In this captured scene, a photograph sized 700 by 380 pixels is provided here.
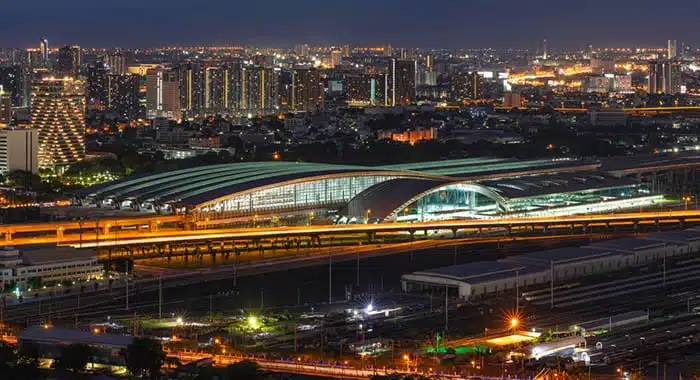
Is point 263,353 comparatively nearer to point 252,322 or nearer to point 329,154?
point 252,322

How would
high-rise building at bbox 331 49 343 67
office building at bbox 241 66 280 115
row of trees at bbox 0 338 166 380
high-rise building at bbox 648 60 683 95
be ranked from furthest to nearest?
1. high-rise building at bbox 331 49 343 67
2. high-rise building at bbox 648 60 683 95
3. office building at bbox 241 66 280 115
4. row of trees at bbox 0 338 166 380

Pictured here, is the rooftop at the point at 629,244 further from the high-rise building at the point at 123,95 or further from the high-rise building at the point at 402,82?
the high-rise building at the point at 402,82

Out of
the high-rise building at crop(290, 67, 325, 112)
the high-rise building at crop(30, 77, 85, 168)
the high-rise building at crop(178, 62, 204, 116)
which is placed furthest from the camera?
the high-rise building at crop(290, 67, 325, 112)

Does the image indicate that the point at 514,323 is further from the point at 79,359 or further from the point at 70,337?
the point at 79,359

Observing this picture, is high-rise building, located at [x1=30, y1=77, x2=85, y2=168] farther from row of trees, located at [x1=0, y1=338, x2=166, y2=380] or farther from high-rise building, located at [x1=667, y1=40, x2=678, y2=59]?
high-rise building, located at [x1=667, y1=40, x2=678, y2=59]

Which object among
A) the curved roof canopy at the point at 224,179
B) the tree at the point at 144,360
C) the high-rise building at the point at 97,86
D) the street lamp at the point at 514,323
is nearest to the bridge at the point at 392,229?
the curved roof canopy at the point at 224,179

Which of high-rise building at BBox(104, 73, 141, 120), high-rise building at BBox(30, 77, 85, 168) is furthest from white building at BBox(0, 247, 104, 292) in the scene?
high-rise building at BBox(104, 73, 141, 120)

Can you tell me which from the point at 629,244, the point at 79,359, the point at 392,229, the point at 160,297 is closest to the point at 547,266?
the point at 629,244
